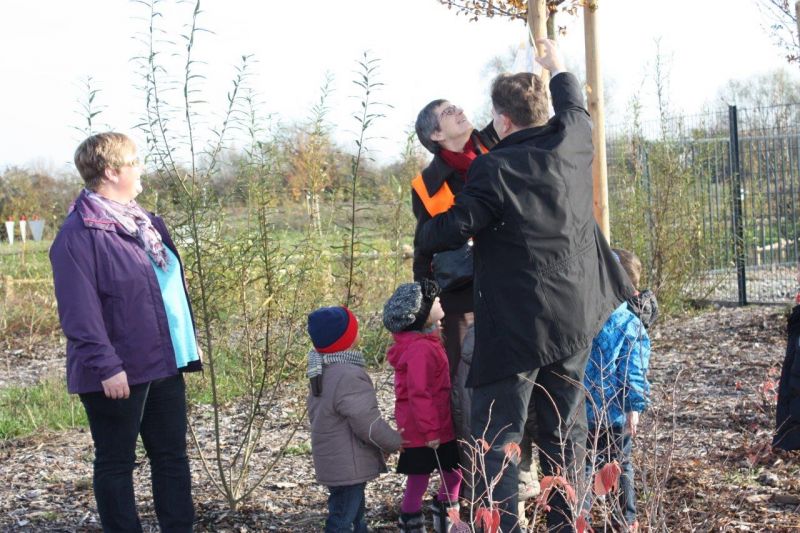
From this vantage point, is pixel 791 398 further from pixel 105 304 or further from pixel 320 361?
pixel 105 304

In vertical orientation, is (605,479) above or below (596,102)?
below

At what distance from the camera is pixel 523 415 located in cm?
319

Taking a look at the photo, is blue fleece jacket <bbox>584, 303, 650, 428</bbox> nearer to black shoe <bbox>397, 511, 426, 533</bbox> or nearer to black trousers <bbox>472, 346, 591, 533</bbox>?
black trousers <bbox>472, 346, 591, 533</bbox>

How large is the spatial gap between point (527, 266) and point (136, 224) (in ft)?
5.10

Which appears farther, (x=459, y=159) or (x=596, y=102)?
(x=596, y=102)

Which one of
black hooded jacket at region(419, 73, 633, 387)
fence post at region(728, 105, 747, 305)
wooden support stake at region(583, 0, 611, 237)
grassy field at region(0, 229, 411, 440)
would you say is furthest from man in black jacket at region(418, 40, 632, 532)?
fence post at region(728, 105, 747, 305)

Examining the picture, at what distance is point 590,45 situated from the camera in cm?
554

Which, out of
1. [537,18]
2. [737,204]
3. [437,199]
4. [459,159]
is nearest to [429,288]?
[437,199]

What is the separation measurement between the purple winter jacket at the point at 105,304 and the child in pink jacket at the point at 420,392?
0.93 m

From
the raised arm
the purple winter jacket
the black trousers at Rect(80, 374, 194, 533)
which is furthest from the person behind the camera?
the black trousers at Rect(80, 374, 194, 533)

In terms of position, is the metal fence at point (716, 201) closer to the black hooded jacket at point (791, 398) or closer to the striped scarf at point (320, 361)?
the black hooded jacket at point (791, 398)

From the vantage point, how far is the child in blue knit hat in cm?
372

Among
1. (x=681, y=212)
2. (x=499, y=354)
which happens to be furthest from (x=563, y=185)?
(x=681, y=212)

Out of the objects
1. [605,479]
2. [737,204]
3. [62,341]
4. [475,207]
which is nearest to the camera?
[605,479]
